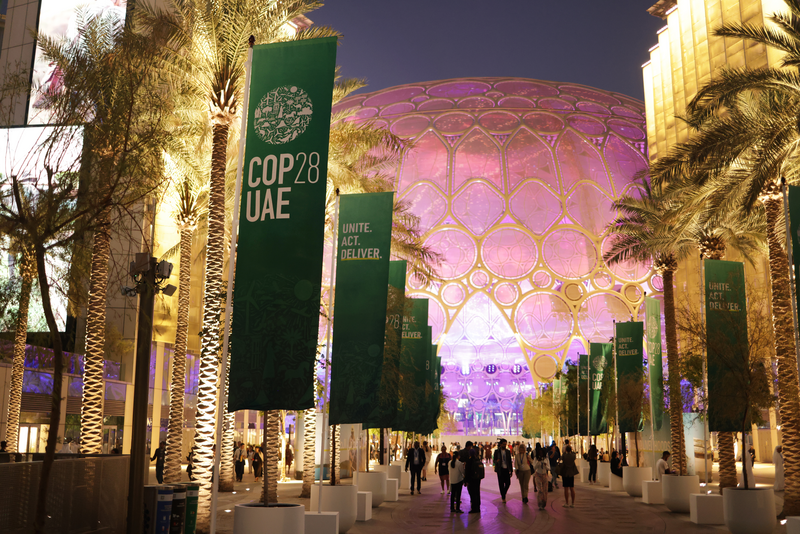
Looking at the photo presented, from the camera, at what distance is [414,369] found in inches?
893

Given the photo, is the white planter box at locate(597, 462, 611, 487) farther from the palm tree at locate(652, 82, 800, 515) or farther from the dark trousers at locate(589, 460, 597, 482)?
the palm tree at locate(652, 82, 800, 515)

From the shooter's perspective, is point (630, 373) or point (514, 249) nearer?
point (630, 373)

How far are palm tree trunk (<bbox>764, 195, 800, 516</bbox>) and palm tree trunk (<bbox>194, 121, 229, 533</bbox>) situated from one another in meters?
11.8

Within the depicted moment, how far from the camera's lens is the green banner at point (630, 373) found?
2525 centimetres

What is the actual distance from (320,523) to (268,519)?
2.83m

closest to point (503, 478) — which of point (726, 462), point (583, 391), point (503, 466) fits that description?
point (503, 466)

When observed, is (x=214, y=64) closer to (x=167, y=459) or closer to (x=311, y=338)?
(x=311, y=338)

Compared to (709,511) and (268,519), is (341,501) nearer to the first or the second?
(268,519)

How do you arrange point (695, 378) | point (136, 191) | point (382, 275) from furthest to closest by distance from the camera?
point (695, 378) < point (382, 275) < point (136, 191)

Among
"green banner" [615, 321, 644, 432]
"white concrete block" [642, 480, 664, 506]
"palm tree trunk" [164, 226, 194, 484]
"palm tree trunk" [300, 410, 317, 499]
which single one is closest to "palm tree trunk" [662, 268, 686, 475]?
"green banner" [615, 321, 644, 432]

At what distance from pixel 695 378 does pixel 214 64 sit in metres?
22.3

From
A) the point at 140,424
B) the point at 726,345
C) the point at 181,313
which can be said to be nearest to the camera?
the point at 140,424

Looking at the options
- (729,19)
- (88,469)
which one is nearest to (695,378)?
(88,469)

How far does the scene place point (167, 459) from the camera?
19.9 metres
